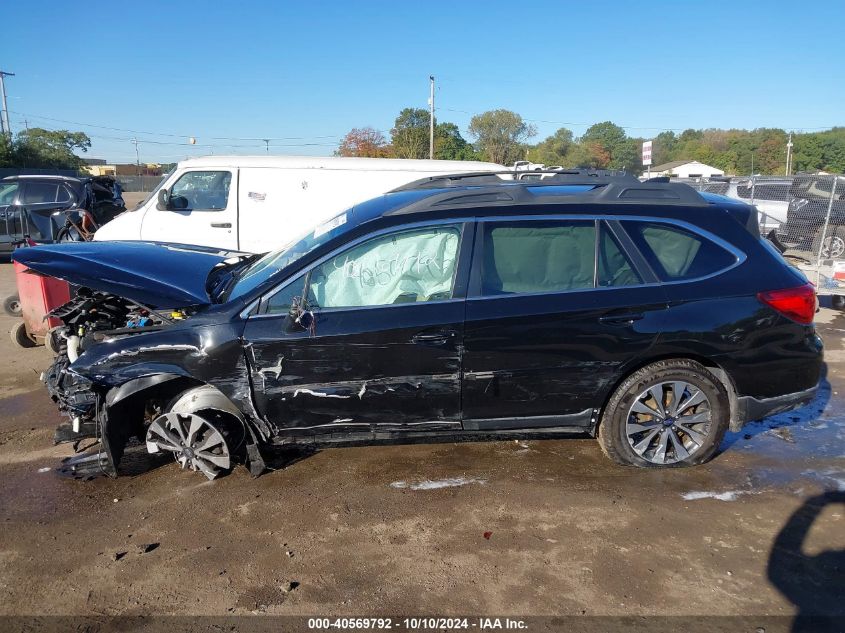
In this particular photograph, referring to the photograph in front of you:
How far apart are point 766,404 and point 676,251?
1177 mm

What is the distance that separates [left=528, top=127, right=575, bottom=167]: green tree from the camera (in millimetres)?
55031

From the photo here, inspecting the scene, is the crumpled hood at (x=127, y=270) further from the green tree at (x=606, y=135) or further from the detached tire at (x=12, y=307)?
the green tree at (x=606, y=135)

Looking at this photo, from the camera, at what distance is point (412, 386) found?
11.7ft

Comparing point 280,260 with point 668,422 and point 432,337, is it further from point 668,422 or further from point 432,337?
point 668,422

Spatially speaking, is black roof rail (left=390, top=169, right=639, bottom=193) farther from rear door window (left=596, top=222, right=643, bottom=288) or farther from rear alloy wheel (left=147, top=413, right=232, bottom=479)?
rear alloy wheel (left=147, top=413, right=232, bottom=479)

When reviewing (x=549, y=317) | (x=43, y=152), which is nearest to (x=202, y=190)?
(x=549, y=317)

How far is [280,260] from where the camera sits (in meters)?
4.03

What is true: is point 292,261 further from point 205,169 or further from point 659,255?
point 205,169

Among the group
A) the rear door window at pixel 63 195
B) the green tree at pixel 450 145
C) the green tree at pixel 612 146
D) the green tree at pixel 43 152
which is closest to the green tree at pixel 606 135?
the green tree at pixel 612 146

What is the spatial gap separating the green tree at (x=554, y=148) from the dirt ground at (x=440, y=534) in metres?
51.8

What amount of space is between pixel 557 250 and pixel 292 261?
1683 mm

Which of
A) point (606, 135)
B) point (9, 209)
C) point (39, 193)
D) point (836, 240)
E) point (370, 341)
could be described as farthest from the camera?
point (606, 135)

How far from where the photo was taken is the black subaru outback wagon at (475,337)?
353cm

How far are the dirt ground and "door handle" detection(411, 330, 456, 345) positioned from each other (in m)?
0.99
